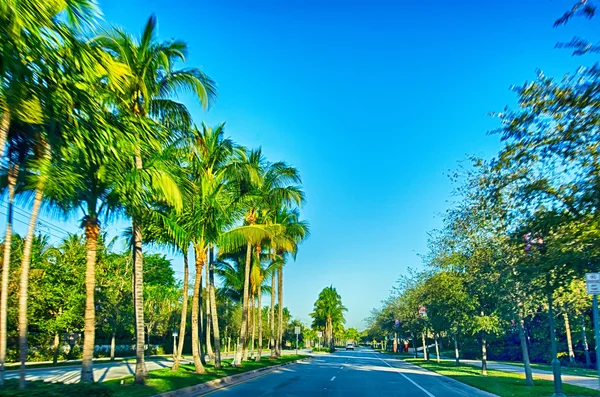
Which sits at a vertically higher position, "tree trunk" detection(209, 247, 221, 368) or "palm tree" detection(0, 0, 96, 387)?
"palm tree" detection(0, 0, 96, 387)

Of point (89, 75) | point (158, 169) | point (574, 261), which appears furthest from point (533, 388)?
point (89, 75)

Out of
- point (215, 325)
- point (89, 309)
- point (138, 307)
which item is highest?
point (138, 307)

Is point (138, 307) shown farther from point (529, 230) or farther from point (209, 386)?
point (529, 230)

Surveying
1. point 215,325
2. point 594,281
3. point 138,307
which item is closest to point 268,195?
point 215,325

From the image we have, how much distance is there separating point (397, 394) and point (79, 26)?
1621 cm

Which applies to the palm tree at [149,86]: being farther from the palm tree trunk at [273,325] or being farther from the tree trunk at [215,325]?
the palm tree trunk at [273,325]

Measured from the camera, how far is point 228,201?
24578 mm

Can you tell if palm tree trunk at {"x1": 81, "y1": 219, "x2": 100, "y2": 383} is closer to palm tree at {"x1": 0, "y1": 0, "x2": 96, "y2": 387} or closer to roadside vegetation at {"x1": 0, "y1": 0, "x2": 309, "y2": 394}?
roadside vegetation at {"x1": 0, "y1": 0, "x2": 309, "y2": 394}

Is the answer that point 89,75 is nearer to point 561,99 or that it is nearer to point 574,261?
point 561,99

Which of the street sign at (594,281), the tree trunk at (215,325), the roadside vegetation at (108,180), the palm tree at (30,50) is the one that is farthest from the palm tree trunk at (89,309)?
the street sign at (594,281)

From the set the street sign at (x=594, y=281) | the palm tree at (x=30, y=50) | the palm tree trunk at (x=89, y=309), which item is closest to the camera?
the palm tree at (x=30, y=50)

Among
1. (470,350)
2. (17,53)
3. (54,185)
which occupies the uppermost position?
(17,53)

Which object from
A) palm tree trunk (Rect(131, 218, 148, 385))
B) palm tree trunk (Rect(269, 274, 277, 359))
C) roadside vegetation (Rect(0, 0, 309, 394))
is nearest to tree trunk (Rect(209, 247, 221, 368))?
roadside vegetation (Rect(0, 0, 309, 394))

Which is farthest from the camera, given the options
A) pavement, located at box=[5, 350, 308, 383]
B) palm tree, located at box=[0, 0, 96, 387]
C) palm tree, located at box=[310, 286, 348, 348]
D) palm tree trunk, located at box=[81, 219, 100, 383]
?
palm tree, located at box=[310, 286, 348, 348]
